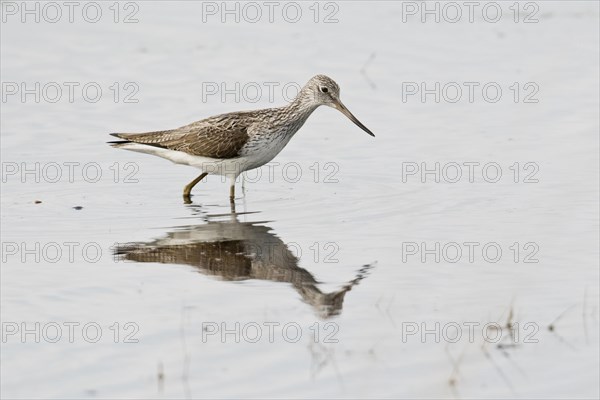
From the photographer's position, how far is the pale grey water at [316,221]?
317 inches

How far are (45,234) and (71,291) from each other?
2.04 m

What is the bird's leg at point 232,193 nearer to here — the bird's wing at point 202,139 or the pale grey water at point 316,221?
the pale grey water at point 316,221

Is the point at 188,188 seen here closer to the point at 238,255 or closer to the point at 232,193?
the point at 232,193

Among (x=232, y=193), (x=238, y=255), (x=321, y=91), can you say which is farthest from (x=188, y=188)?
(x=238, y=255)

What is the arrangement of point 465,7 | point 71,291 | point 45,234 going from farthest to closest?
point 465,7, point 45,234, point 71,291

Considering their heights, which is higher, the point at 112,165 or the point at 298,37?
the point at 298,37

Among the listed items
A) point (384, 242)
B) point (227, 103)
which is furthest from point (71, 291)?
point (227, 103)

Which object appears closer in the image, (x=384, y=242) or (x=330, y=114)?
(x=384, y=242)

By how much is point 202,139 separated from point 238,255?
305 centimetres

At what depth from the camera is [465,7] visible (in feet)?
77.2

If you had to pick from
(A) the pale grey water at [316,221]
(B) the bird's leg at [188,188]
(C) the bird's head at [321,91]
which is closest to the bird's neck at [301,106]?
(C) the bird's head at [321,91]

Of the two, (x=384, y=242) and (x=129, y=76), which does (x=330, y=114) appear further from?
(x=384, y=242)

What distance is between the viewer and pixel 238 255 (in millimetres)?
10930

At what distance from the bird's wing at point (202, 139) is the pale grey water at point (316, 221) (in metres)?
0.52
